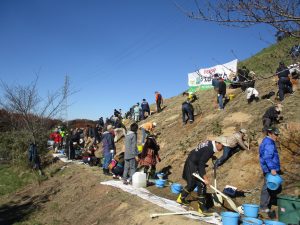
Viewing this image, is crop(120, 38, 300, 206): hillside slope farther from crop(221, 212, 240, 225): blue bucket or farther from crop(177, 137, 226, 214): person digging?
crop(221, 212, 240, 225): blue bucket

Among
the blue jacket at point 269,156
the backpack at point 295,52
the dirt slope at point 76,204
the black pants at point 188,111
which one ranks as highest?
the black pants at point 188,111

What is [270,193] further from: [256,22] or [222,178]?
[256,22]

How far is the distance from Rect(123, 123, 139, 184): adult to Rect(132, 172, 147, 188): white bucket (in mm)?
500

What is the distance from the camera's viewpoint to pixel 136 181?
11.4 metres

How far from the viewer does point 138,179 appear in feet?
37.4

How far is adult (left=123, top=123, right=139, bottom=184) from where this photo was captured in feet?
38.3

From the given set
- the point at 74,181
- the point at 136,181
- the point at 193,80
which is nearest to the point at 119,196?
the point at 136,181

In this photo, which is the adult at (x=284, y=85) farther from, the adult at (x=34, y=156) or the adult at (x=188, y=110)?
the adult at (x=34, y=156)

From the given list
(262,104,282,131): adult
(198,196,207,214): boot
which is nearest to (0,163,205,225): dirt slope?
(198,196,207,214): boot

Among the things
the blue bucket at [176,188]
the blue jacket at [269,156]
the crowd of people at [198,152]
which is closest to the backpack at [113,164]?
the crowd of people at [198,152]

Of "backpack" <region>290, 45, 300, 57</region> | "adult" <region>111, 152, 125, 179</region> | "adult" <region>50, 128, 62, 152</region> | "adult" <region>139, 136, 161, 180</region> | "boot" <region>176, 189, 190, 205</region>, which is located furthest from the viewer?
"adult" <region>50, 128, 62, 152</region>

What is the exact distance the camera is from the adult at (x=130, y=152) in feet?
38.3

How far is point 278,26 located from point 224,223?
13.0ft

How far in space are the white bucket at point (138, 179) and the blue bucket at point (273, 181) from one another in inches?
179
